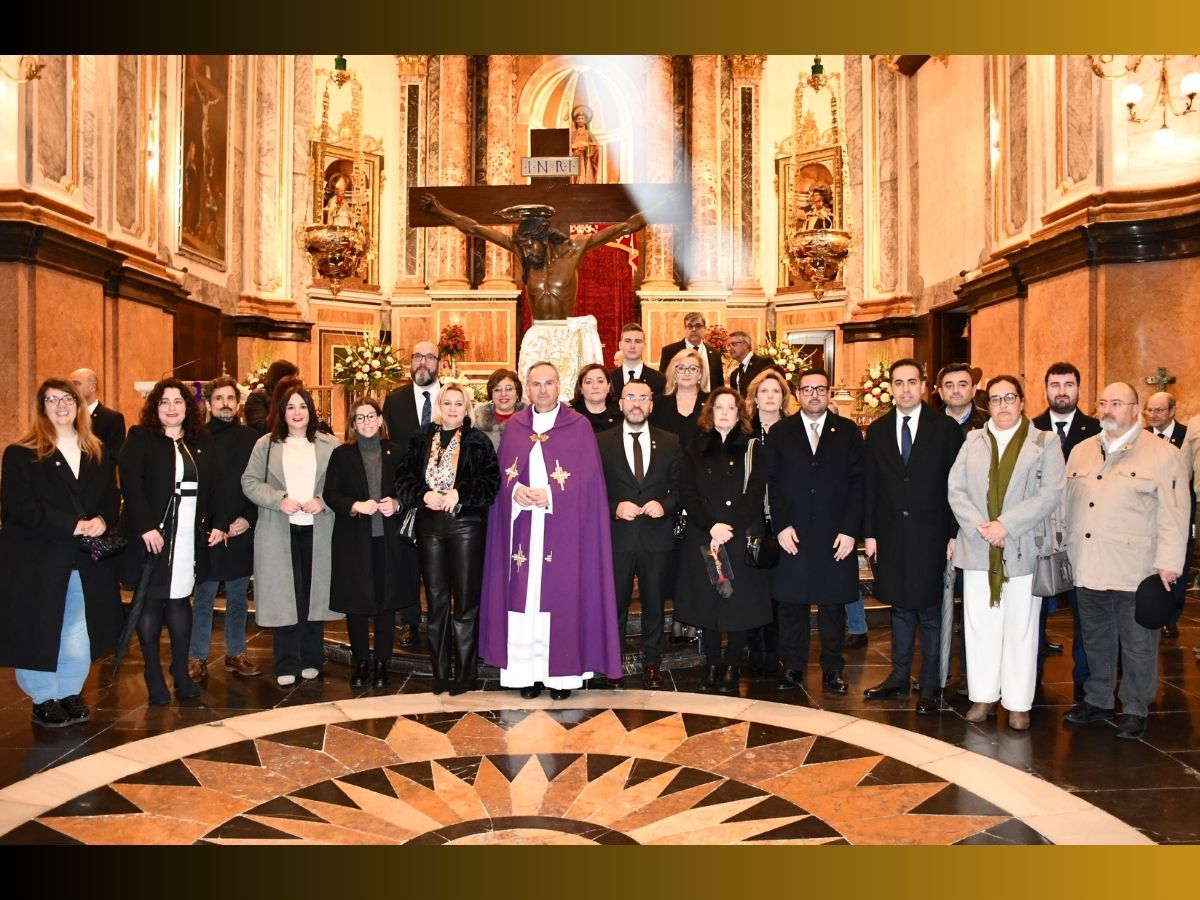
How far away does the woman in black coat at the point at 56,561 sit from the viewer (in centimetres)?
487

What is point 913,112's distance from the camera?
15859 millimetres

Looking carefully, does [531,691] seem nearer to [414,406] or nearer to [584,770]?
[584,770]

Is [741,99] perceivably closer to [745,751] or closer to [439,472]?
[439,472]

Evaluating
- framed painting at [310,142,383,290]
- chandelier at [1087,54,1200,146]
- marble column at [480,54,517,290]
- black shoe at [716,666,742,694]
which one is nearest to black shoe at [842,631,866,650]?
black shoe at [716,666,742,694]

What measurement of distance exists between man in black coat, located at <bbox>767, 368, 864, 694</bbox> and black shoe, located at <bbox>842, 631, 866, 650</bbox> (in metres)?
1.20

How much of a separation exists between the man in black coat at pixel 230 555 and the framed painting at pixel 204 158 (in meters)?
8.11

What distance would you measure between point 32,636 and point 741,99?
16437 mm

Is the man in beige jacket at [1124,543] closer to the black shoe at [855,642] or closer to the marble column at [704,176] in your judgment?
the black shoe at [855,642]

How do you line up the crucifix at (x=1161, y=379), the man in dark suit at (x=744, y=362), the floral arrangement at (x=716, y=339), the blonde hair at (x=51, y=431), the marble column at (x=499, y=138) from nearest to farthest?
the blonde hair at (x=51, y=431) → the man in dark suit at (x=744, y=362) → the crucifix at (x=1161, y=379) → the floral arrangement at (x=716, y=339) → the marble column at (x=499, y=138)

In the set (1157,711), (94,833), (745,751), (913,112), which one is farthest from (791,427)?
(913,112)

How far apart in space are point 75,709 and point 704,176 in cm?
1517

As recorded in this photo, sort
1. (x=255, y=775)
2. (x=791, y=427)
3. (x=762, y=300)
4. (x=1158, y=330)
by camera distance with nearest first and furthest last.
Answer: (x=255, y=775) → (x=791, y=427) → (x=1158, y=330) → (x=762, y=300)

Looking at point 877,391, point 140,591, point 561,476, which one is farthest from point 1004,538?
point 877,391

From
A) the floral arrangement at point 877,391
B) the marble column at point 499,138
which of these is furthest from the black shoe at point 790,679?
the marble column at point 499,138
